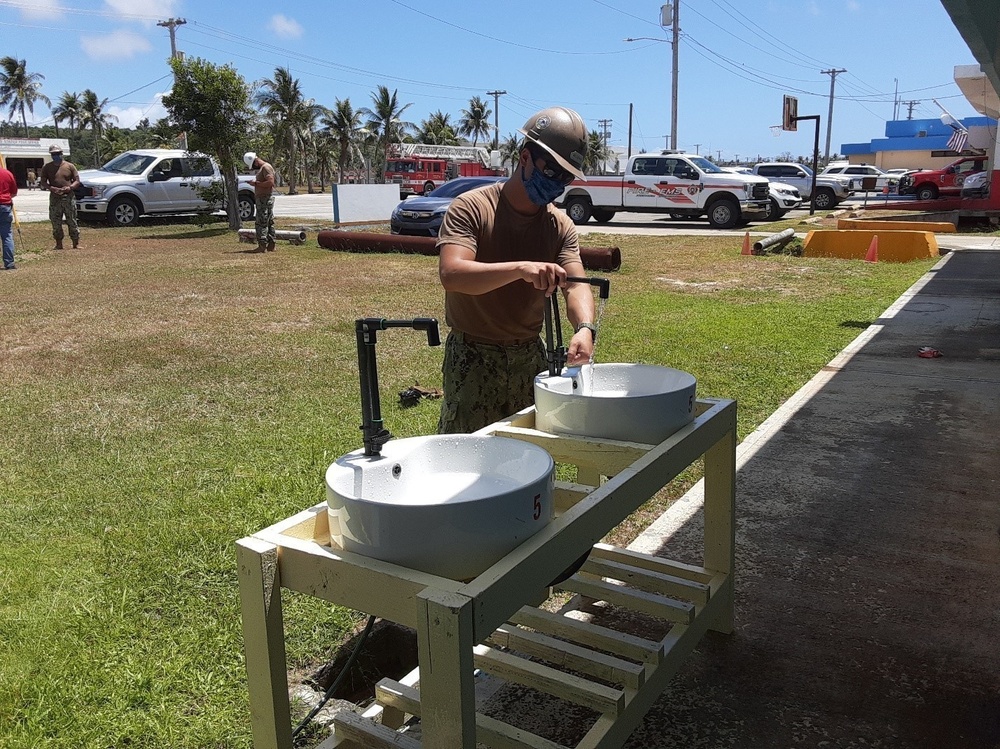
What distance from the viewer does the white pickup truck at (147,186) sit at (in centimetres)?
1953

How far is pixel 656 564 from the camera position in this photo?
117 inches

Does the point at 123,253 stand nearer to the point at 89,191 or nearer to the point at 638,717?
the point at 89,191

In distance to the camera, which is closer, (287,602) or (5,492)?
(287,602)

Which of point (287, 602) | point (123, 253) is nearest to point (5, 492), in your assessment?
point (287, 602)

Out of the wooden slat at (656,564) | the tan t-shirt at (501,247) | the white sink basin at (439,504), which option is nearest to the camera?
the white sink basin at (439,504)

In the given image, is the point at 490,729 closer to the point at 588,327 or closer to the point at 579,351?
the point at 579,351

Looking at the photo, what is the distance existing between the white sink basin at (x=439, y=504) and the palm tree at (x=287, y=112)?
2087 inches

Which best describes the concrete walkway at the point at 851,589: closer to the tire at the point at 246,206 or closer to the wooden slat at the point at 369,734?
the wooden slat at the point at 369,734

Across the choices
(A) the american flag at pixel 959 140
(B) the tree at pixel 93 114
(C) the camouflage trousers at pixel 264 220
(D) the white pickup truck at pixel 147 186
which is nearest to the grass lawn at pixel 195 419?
(C) the camouflage trousers at pixel 264 220

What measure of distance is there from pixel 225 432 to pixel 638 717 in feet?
11.4

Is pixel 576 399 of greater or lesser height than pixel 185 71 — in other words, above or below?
below

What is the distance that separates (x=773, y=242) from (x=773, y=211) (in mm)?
8499

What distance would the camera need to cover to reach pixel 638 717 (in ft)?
7.49

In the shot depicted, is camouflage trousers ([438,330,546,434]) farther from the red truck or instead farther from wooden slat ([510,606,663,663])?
the red truck
